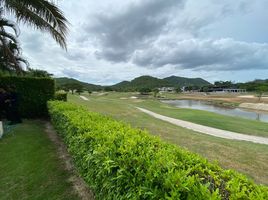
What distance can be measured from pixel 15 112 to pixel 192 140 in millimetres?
9102

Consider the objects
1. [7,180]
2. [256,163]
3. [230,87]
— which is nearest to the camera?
[7,180]

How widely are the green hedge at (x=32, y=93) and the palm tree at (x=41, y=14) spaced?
5107 millimetres

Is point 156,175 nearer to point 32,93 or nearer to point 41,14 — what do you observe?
point 41,14

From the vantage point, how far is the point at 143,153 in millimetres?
2926

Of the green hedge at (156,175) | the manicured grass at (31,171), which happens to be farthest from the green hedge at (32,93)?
the green hedge at (156,175)

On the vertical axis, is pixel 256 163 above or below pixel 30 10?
below

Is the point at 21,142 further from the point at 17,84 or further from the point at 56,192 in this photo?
the point at 17,84

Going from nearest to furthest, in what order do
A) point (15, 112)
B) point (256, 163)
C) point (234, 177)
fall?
1. point (234, 177)
2. point (256, 163)
3. point (15, 112)

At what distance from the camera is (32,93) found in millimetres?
13789

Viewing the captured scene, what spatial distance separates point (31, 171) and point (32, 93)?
9.22 meters

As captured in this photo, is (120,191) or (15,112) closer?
(120,191)

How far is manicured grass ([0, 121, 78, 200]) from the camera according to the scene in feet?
14.9

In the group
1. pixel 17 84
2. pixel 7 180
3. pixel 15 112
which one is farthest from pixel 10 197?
pixel 17 84

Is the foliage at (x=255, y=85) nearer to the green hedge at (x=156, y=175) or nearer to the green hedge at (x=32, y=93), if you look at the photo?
the green hedge at (x=32, y=93)
